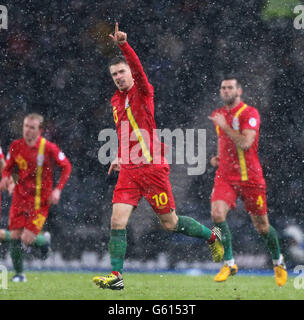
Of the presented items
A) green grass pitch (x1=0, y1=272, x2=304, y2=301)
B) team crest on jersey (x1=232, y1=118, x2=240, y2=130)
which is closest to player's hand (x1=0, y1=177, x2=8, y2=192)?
green grass pitch (x1=0, y1=272, x2=304, y2=301)

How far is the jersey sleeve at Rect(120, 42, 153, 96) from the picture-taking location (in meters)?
5.47

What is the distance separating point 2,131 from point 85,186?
1.27 m

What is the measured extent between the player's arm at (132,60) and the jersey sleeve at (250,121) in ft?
4.97

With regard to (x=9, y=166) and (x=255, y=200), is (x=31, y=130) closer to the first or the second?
(x=9, y=166)

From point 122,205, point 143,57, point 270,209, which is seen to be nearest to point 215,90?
point 143,57

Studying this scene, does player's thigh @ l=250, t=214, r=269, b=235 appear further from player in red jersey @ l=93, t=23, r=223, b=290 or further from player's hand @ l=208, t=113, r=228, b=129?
player in red jersey @ l=93, t=23, r=223, b=290

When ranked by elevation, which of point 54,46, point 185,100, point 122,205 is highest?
point 54,46

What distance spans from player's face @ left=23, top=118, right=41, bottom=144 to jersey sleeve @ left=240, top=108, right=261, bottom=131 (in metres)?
2.09

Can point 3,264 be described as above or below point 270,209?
below

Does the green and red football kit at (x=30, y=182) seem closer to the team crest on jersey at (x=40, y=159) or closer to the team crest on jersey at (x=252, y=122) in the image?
the team crest on jersey at (x=40, y=159)

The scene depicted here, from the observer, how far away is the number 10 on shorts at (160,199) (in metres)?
5.89

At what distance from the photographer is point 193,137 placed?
379 inches

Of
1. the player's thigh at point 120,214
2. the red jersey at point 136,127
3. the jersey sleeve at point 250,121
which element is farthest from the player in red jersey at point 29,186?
the player's thigh at point 120,214

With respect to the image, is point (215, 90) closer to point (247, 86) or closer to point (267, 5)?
point (247, 86)
